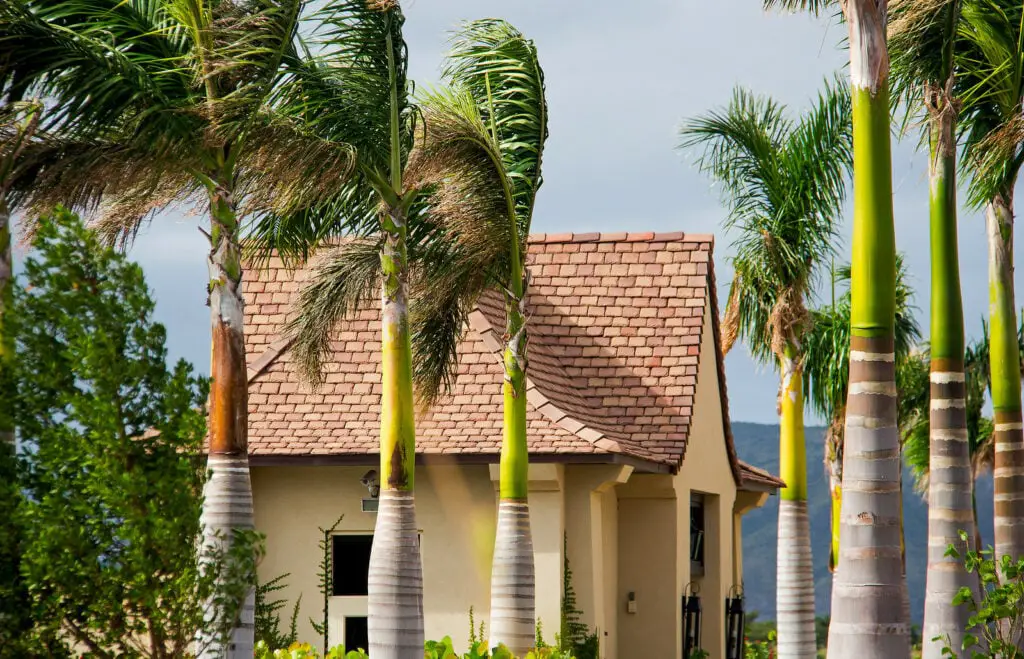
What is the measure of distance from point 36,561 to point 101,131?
4.44m

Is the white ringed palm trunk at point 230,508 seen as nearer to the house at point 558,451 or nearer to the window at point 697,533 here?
the house at point 558,451

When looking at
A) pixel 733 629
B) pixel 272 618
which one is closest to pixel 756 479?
pixel 733 629

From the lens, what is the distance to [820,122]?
70.6 ft

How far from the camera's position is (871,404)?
1034 centimetres

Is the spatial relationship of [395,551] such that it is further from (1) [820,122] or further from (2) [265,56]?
(1) [820,122]

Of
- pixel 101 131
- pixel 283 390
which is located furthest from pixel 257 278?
pixel 101 131

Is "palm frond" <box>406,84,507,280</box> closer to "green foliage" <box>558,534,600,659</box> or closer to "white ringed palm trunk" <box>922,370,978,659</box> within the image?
"green foliage" <box>558,534,600,659</box>

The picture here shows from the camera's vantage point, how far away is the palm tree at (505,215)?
52.2ft

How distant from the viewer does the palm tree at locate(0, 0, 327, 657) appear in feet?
39.0

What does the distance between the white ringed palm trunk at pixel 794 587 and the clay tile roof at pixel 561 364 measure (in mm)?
2160

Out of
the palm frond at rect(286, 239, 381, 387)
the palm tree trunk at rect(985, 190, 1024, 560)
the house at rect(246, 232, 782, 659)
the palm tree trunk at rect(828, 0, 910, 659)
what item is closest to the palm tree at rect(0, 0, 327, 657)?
the palm frond at rect(286, 239, 381, 387)

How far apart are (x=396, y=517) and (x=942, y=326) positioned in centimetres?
568

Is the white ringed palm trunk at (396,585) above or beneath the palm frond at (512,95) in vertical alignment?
beneath

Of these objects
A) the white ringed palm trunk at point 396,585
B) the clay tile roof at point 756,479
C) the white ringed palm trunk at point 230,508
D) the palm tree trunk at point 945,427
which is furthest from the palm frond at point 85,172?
the clay tile roof at point 756,479
